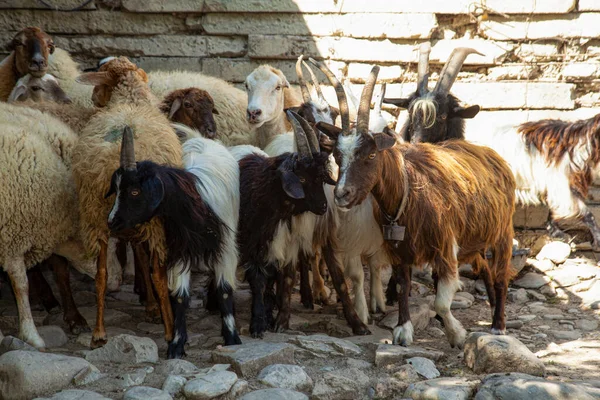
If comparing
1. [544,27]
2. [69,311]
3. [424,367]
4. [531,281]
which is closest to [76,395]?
[69,311]

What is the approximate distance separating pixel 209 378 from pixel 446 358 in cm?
191

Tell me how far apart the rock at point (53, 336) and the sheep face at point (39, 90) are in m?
2.55

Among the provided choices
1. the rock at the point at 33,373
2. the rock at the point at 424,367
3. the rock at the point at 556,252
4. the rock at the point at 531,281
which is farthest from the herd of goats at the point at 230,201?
the rock at the point at 556,252

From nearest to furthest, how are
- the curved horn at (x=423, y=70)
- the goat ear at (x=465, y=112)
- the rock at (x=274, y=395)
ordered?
the rock at (x=274, y=395), the goat ear at (x=465, y=112), the curved horn at (x=423, y=70)

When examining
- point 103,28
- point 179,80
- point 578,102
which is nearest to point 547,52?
point 578,102

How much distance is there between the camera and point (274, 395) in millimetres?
5406

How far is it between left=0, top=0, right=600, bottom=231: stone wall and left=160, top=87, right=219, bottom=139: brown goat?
1927 millimetres

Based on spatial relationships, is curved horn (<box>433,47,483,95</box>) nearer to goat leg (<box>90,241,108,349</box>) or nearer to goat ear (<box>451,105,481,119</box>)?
goat ear (<box>451,105,481,119</box>)

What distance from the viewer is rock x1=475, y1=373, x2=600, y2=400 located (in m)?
5.24

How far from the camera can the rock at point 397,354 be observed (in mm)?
6148

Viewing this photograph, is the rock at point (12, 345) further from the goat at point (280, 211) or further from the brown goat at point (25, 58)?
the brown goat at point (25, 58)

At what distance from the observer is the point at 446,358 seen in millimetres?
6457

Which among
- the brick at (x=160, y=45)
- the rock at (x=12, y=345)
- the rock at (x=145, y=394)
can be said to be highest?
the brick at (x=160, y=45)

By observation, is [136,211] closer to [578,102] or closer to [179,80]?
[179,80]
